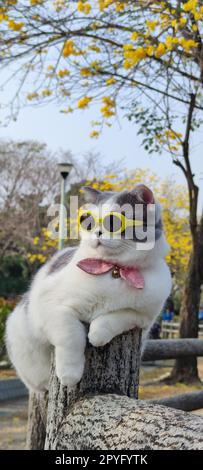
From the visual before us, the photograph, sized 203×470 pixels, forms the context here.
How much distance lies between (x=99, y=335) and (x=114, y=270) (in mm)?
209

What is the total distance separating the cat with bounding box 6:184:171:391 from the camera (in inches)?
62.1

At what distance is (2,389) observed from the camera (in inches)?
274

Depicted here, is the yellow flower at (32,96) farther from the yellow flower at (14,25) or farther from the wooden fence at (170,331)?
the wooden fence at (170,331)

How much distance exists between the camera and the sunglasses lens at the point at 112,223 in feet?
5.26

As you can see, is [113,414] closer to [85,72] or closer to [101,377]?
[101,377]

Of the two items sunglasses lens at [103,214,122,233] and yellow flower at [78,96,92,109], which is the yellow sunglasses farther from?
yellow flower at [78,96,92,109]

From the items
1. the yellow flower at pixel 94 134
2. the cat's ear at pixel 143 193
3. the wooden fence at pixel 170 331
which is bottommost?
the wooden fence at pixel 170 331

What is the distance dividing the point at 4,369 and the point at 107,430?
7.53 m

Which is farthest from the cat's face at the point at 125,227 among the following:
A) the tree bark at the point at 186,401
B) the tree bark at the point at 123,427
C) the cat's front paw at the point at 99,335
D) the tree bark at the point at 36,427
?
the tree bark at the point at 186,401

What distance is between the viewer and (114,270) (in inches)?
63.4

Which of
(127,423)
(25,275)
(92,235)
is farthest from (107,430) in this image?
(25,275)

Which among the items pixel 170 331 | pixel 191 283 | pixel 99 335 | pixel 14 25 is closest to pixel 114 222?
pixel 99 335

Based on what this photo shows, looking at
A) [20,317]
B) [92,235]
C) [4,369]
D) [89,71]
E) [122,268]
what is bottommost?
[4,369]
